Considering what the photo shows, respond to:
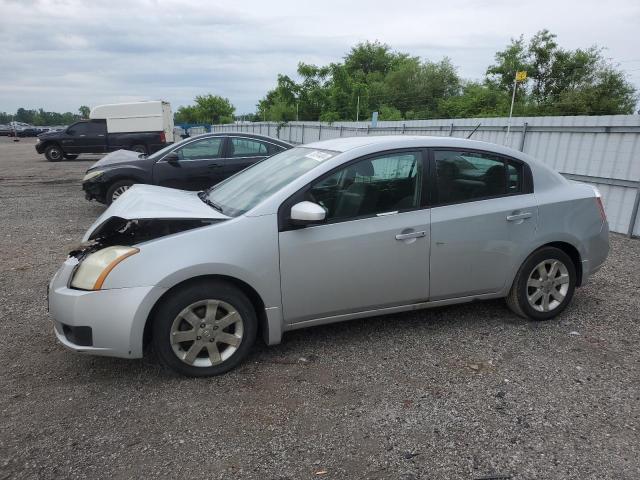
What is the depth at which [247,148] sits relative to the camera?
28.9ft

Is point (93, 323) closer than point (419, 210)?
Yes

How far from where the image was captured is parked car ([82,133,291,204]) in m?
8.54

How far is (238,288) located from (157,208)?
83cm

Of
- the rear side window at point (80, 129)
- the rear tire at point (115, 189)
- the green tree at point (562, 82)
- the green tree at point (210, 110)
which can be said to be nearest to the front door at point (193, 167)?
the rear tire at point (115, 189)

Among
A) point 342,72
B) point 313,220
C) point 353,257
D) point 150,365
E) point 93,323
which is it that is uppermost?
point 342,72

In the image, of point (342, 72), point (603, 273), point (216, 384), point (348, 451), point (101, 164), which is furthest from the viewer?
point (342, 72)

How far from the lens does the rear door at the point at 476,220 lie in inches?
143

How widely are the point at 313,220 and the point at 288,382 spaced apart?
1103 millimetres

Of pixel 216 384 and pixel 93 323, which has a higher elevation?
pixel 93 323

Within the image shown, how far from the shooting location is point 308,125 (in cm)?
2483

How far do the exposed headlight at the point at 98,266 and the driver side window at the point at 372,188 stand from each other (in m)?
1.28

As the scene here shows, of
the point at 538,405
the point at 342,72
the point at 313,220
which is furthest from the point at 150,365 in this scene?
the point at 342,72

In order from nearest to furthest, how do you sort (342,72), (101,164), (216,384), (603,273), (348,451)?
1. (348,451)
2. (216,384)
3. (603,273)
4. (101,164)
5. (342,72)

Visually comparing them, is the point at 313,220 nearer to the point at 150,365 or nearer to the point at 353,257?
the point at 353,257
